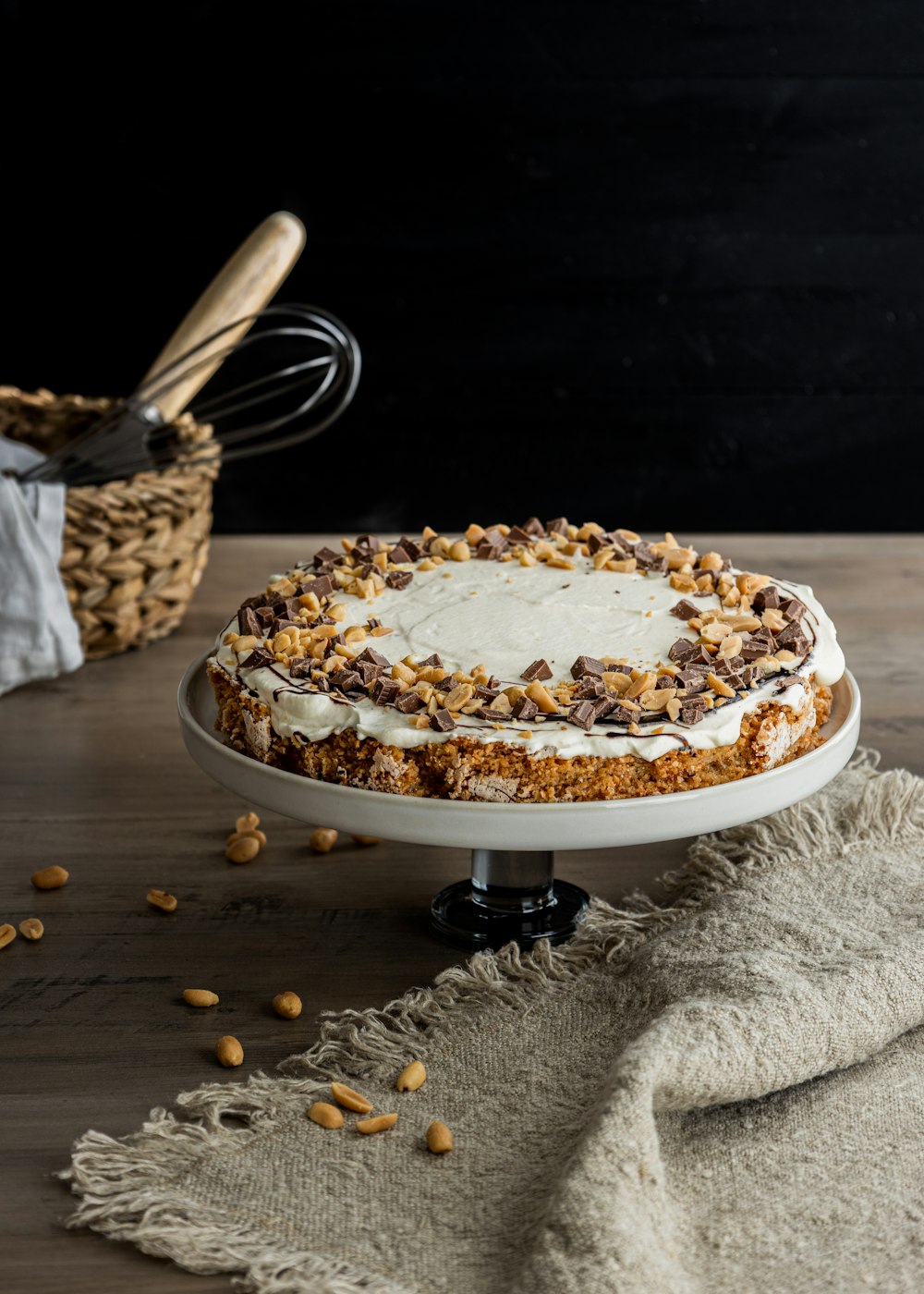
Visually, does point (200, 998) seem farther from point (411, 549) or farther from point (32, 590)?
point (32, 590)

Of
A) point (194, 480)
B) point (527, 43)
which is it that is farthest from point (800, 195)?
point (194, 480)

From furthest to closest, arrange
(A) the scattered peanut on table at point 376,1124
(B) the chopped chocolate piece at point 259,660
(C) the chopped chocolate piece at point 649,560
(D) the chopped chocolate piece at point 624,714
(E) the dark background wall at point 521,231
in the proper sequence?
1. (E) the dark background wall at point 521,231
2. (C) the chopped chocolate piece at point 649,560
3. (B) the chopped chocolate piece at point 259,660
4. (D) the chopped chocolate piece at point 624,714
5. (A) the scattered peanut on table at point 376,1124

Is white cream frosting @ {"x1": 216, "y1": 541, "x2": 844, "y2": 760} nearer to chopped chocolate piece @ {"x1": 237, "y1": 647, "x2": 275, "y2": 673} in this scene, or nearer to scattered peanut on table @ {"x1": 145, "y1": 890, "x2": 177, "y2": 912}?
chopped chocolate piece @ {"x1": 237, "y1": 647, "x2": 275, "y2": 673}

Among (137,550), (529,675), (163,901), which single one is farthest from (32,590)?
(529,675)

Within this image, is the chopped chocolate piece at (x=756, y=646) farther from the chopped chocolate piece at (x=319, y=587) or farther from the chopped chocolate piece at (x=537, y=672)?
the chopped chocolate piece at (x=319, y=587)

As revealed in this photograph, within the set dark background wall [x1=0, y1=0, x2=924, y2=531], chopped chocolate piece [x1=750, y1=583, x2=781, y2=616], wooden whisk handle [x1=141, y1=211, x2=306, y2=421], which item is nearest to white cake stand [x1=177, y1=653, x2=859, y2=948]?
chopped chocolate piece [x1=750, y1=583, x2=781, y2=616]

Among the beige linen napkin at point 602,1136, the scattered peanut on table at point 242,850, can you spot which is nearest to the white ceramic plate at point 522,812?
the beige linen napkin at point 602,1136
